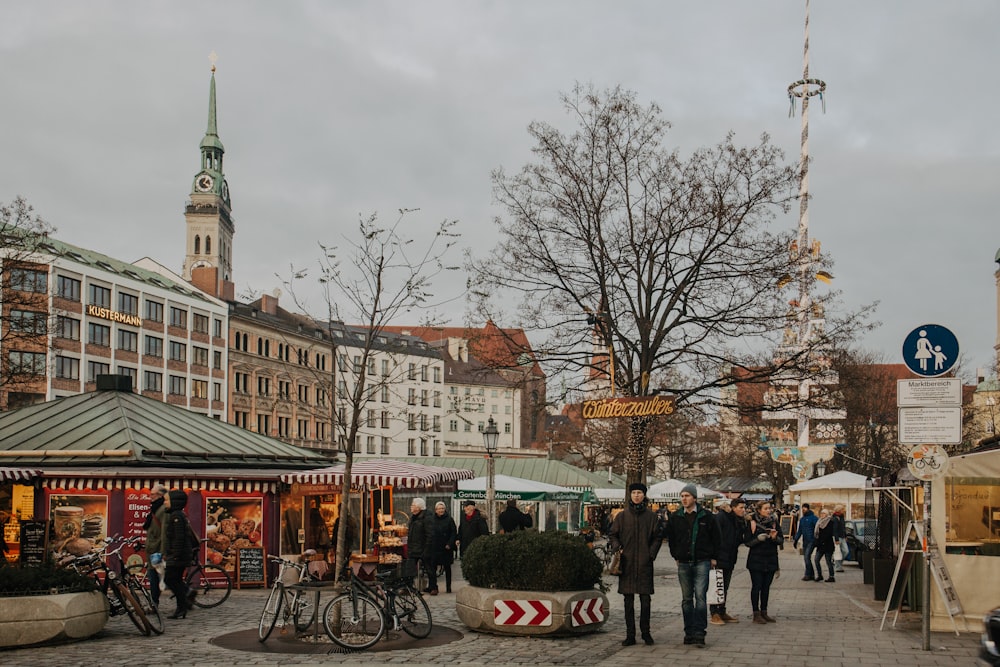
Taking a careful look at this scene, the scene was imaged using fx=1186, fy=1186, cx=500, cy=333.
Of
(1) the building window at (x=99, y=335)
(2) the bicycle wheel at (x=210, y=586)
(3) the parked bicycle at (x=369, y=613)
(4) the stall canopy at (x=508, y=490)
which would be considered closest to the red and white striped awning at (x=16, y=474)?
(2) the bicycle wheel at (x=210, y=586)

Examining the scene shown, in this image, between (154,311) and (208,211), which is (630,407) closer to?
(154,311)

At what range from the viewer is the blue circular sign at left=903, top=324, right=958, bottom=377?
12.6m

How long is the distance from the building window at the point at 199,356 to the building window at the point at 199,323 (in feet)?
4.29

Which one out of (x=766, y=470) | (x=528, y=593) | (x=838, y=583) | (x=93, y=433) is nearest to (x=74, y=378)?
(x=766, y=470)

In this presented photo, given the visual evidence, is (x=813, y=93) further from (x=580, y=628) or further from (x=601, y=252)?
(x=580, y=628)

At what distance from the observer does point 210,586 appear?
63.3 ft

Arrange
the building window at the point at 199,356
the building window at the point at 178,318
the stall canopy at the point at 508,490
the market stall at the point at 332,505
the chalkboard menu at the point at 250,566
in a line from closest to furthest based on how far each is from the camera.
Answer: the chalkboard menu at the point at 250,566 < the market stall at the point at 332,505 < the stall canopy at the point at 508,490 < the building window at the point at 178,318 < the building window at the point at 199,356

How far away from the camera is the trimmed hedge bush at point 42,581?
12781 mm

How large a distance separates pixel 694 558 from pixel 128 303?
72880 millimetres

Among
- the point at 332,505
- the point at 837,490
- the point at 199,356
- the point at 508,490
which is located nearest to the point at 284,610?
the point at 332,505

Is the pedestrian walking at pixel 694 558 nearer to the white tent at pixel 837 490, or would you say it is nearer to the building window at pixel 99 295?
the white tent at pixel 837 490

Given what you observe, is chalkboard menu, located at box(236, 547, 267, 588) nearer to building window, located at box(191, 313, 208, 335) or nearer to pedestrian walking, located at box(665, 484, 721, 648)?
pedestrian walking, located at box(665, 484, 721, 648)

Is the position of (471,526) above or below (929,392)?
below

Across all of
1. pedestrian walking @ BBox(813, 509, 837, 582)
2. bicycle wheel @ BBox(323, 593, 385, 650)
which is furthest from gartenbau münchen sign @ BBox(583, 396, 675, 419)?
bicycle wheel @ BBox(323, 593, 385, 650)
